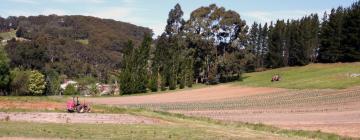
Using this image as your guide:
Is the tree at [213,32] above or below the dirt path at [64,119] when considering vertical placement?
above

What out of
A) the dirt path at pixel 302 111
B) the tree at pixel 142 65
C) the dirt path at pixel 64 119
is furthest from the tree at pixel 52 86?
the dirt path at pixel 64 119

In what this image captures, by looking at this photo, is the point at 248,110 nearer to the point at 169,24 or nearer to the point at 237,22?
the point at 237,22

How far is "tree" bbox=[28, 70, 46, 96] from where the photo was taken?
125m

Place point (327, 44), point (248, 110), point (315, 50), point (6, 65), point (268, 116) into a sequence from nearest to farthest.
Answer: point (268, 116) < point (248, 110) < point (6, 65) < point (327, 44) < point (315, 50)

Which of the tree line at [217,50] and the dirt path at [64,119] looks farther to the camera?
the tree line at [217,50]

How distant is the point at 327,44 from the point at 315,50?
9.05 m

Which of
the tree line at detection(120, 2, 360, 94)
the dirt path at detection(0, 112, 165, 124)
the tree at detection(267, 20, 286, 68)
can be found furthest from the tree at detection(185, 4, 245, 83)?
the dirt path at detection(0, 112, 165, 124)

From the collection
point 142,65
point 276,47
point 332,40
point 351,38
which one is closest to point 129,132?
point 142,65

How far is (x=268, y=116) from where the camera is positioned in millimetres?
42500

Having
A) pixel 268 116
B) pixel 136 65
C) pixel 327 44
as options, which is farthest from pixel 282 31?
pixel 268 116

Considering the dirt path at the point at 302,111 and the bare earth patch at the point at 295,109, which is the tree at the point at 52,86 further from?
the dirt path at the point at 302,111

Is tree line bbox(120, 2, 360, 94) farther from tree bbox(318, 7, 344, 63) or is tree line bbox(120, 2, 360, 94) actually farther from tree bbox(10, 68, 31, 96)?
tree bbox(10, 68, 31, 96)

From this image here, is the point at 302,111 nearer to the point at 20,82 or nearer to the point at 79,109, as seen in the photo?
the point at 79,109

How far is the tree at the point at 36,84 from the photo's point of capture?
124963mm
